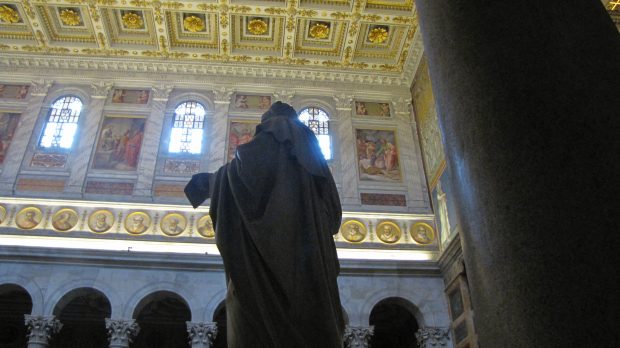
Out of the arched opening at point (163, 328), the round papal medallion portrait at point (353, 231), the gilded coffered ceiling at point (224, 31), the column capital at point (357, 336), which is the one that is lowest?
the column capital at point (357, 336)

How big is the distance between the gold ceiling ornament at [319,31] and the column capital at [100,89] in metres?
6.64

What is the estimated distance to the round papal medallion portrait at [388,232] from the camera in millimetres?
13727

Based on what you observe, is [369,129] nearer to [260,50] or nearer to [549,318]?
[260,50]

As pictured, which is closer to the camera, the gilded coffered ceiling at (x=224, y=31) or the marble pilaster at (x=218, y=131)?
the marble pilaster at (x=218, y=131)

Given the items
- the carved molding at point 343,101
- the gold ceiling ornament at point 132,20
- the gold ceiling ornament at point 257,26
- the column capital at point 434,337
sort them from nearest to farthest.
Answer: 1. the column capital at point 434,337
2. the gold ceiling ornament at point 132,20
3. the gold ceiling ornament at point 257,26
4. the carved molding at point 343,101

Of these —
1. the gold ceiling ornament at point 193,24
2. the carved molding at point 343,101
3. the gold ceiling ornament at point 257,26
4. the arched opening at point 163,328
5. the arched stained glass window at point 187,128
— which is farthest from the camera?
the carved molding at point 343,101

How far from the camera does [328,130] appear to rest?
15773mm

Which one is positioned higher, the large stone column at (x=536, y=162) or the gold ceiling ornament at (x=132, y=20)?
the gold ceiling ornament at (x=132, y=20)

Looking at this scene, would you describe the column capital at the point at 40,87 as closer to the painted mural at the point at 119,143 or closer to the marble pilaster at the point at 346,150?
the painted mural at the point at 119,143

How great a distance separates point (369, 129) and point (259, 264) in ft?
45.6

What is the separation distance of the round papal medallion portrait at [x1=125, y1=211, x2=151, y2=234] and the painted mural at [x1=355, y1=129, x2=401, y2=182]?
613 centimetres

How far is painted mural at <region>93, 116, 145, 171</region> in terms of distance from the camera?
14.3 metres

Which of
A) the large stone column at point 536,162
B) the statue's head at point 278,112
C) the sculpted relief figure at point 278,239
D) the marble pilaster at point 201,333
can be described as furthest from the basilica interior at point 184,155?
the large stone column at point 536,162

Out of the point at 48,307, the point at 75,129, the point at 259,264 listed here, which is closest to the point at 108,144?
the point at 75,129
